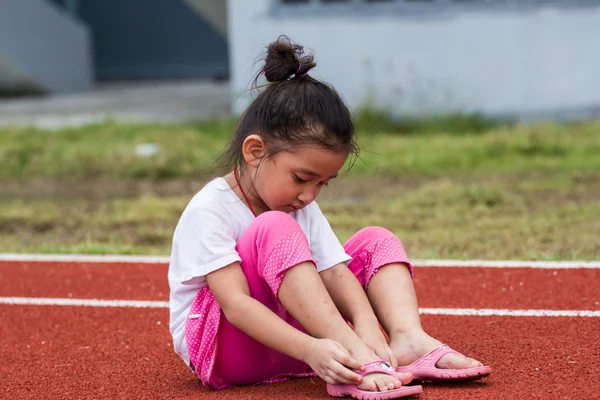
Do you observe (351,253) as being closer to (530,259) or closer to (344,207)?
(530,259)

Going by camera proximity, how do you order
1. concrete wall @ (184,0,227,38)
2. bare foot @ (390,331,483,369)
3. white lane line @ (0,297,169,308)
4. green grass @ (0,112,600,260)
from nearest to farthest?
bare foot @ (390,331,483,369) < white lane line @ (0,297,169,308) < green grass @ (0,112,600,260) < concrete wall @ (184,0,227,38)

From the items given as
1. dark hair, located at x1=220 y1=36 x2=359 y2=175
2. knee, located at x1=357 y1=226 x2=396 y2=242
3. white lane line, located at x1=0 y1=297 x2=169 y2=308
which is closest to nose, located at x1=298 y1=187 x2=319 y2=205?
dark hair, located at x1=220 y1=36 x2=359 y2=175

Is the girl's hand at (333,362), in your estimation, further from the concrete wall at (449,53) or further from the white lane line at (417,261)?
the concrete wall at (449,53)

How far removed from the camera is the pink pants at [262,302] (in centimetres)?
286

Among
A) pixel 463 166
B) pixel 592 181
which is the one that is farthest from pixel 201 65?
pixel 592 181

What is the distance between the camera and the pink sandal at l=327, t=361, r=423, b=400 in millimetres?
2686

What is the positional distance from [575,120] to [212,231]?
839cm

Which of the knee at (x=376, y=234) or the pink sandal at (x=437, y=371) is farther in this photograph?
the knee at (x=376, y=234)

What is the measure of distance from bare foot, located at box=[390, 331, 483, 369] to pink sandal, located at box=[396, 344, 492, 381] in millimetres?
16

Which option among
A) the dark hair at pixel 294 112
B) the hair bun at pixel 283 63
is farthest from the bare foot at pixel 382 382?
the hair bun at pixel 283 63

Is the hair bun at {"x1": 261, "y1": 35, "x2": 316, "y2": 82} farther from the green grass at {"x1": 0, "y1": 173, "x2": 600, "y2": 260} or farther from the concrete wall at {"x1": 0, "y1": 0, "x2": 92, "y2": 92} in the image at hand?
the concrete wall at {"x1": 0, "y1": 0, "x2": 92, "y2": 92}

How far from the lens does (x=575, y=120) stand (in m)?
10.6

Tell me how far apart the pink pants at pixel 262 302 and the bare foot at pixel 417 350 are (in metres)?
0.25

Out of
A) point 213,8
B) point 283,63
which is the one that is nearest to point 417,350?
point 283,63
